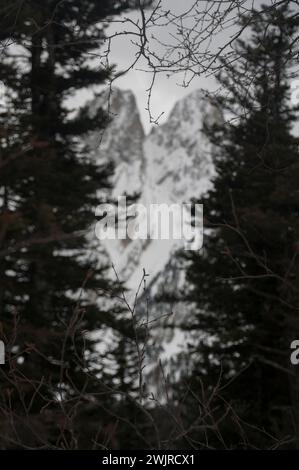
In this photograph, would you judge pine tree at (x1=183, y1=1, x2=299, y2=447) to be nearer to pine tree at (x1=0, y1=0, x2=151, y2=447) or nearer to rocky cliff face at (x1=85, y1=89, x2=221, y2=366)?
pine tree at (x1=0, y1=0, x2=151, y2=447)

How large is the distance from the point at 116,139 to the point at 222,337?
7316 inches

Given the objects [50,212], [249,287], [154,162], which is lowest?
[249,287]

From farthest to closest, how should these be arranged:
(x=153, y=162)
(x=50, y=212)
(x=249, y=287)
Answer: (x=153, y=162) < (x=249, y=287) < (x=50, y=212)

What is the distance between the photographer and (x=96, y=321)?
11.9 meters

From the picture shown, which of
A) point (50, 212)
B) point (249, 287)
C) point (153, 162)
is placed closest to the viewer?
point (50, 212)

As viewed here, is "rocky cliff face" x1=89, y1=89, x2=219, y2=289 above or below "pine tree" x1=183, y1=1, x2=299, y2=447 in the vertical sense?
above

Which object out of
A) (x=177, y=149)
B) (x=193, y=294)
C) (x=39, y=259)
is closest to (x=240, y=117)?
(x=39, y=259)

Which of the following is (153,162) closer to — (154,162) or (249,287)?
(154,162)

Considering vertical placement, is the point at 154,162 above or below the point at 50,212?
above

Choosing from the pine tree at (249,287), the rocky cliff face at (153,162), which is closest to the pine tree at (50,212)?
the pine tree at (249,287)

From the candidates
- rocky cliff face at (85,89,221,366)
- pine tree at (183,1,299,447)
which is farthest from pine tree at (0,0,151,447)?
rocky cliff face at (85,89,221,366)

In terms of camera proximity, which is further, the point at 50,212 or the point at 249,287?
the point at 249,287

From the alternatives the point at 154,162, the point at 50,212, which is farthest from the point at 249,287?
the point at 154,162

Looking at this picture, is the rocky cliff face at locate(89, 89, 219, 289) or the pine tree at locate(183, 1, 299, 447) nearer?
the pine tree at locate(183, 1, 299, 447)
